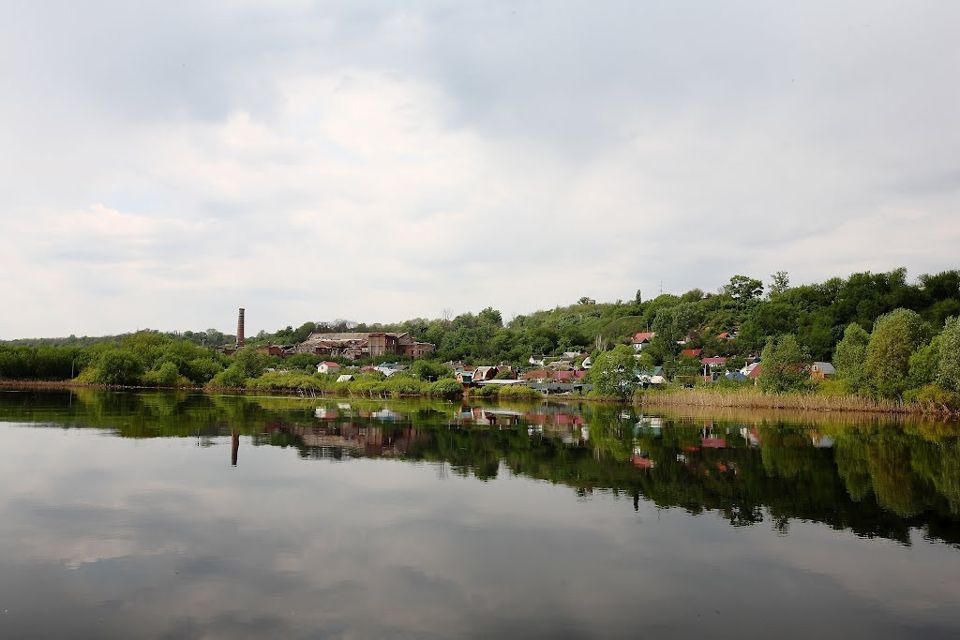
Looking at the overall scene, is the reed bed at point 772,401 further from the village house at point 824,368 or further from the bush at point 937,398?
the village house at point 824,368

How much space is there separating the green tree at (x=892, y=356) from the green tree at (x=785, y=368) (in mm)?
6337

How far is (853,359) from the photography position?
175ft

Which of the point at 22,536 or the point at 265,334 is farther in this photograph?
the point at 265,334

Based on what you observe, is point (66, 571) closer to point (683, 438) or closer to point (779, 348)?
point (683, 438)

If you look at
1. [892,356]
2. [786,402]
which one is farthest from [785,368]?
[892,356]

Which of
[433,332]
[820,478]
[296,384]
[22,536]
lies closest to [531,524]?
[22,536]

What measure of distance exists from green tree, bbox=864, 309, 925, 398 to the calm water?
26.8 metres

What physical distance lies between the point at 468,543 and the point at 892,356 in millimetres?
48468

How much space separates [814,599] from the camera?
9.88 meters

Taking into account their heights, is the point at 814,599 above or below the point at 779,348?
below

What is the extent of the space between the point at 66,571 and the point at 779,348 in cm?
5748

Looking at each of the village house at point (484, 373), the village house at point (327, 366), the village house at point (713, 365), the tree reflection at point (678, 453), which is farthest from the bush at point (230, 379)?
the village house at point (713, 365)

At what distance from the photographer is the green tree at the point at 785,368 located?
56219 mm

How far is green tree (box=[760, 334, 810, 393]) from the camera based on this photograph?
56.2 metres
